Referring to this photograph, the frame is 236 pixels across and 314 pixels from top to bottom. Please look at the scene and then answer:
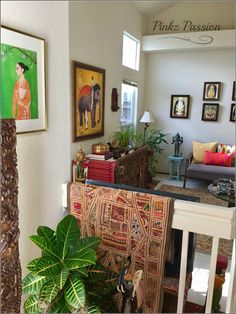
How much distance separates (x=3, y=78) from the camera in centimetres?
117

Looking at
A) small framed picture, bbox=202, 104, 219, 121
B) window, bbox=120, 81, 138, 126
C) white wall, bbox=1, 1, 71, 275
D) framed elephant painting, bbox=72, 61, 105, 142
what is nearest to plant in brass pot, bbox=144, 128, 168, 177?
window, bbox=120, 81, 138, 126

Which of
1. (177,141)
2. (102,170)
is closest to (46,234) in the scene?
(102,170)

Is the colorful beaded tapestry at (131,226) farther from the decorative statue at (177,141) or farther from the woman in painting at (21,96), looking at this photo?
the decorative statue at (177,141)

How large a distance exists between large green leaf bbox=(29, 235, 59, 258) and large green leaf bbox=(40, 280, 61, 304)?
14 centimetres

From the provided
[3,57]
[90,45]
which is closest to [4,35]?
[3,57]

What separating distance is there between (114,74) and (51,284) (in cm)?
297

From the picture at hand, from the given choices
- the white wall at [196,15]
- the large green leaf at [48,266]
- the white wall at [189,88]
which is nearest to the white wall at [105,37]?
the white wall at [196,15]

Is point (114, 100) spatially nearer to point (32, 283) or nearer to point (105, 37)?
point (105, 37)

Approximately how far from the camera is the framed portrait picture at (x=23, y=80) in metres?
1.19

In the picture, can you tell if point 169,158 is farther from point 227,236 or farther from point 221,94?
point 227,236

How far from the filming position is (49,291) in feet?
4.15

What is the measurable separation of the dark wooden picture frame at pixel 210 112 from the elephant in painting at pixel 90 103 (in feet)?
9.31

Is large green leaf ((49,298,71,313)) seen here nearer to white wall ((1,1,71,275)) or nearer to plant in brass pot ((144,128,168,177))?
white wall ((1,1,71,275))

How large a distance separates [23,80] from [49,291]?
1030mm
